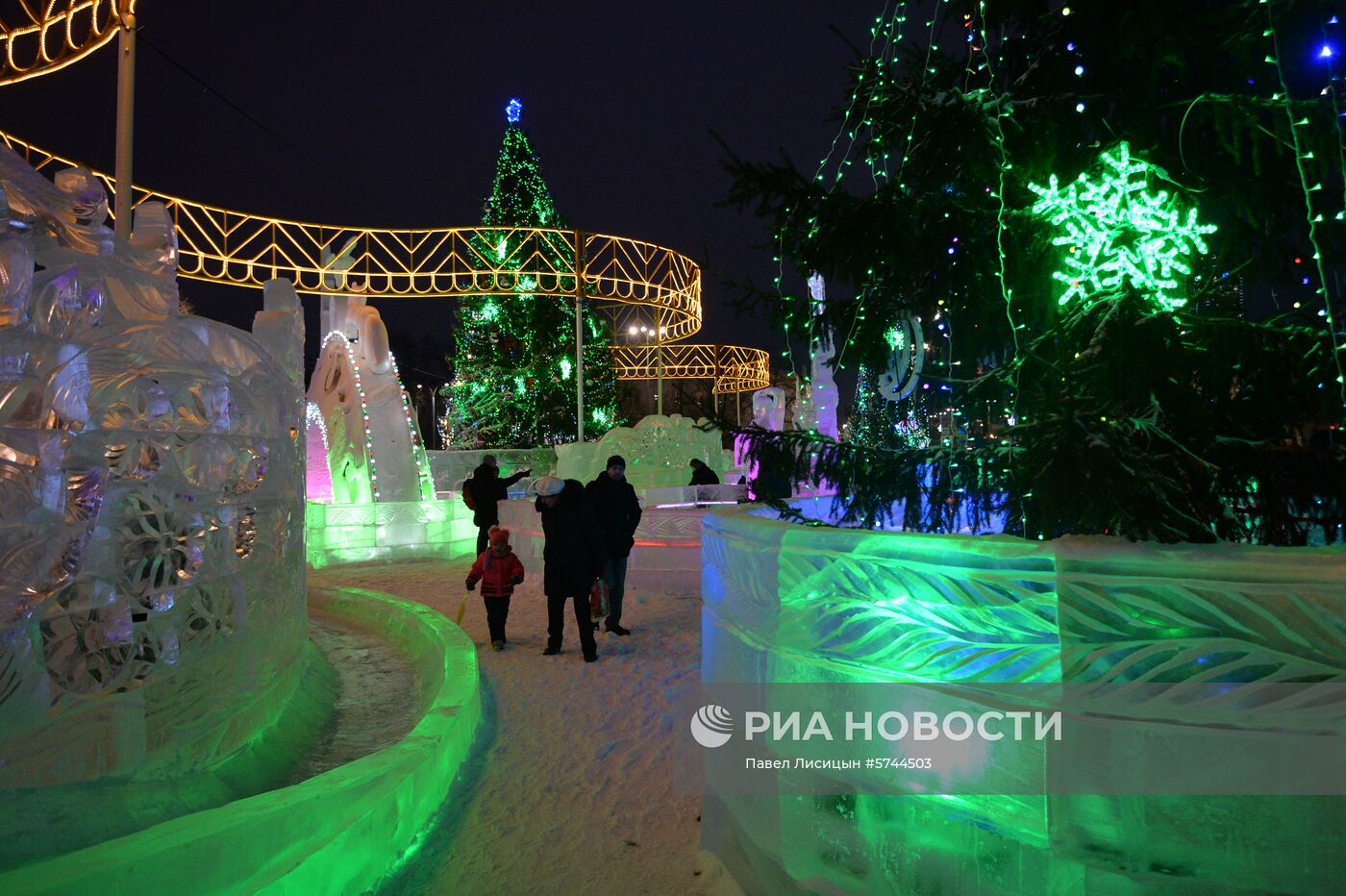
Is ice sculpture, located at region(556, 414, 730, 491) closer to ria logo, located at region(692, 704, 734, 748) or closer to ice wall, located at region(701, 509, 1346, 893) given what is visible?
ria logo, located at region(692, 704, 734, 748)

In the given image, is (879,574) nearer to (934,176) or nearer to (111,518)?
(934,176)

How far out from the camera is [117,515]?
3.27 metres

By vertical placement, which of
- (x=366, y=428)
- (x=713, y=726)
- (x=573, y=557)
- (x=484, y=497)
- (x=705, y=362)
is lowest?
(x=713, y=726)

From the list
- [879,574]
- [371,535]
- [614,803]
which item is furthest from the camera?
[371,535]

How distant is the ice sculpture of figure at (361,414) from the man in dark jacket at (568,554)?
6.92 meters

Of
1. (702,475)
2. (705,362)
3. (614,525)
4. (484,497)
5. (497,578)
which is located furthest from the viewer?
(705,362)

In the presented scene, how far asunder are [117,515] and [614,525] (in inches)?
185

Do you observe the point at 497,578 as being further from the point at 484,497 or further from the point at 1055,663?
the point at 1055,663

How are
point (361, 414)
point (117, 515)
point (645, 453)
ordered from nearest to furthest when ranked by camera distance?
point (117, 515), point (361, 414), point (645, 453)

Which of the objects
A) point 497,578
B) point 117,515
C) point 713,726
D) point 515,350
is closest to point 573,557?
point 497,578

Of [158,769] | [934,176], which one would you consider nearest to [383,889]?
[158,769]

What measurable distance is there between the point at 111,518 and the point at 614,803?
8.06ft

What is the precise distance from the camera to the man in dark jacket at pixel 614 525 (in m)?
7.63

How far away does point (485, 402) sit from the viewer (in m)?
27.5
